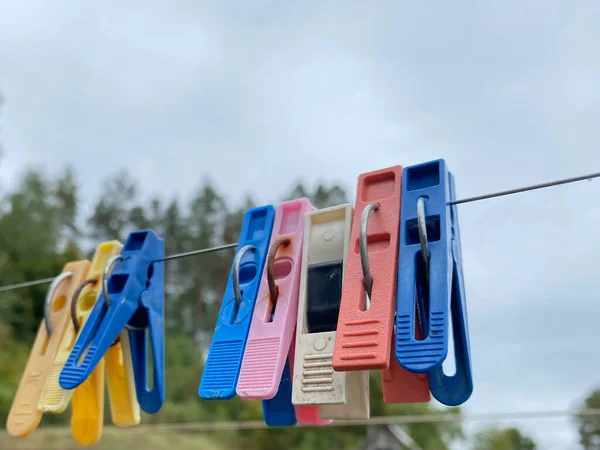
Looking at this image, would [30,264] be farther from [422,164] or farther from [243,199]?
[422,164]

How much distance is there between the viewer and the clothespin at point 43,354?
0.77 metres

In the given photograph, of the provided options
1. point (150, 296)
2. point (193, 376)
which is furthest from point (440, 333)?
point (193, 376)

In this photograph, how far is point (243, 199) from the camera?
5359 mm

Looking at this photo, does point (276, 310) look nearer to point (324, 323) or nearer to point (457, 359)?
point (324, 323)

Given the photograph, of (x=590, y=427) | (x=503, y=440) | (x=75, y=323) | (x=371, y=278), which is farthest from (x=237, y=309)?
(x=503, y=440)

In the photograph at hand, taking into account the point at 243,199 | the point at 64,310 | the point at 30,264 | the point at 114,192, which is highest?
the point at 114,192

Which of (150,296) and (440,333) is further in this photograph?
(150,296)

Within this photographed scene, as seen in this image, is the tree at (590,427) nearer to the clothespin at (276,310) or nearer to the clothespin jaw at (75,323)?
the clothespin at (276,310)

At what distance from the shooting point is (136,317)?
2.72 ft

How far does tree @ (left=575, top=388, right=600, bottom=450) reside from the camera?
4.02ft

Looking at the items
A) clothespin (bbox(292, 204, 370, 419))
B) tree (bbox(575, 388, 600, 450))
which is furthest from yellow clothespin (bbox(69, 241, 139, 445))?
tree (bbox(575, 388, 600, 450))

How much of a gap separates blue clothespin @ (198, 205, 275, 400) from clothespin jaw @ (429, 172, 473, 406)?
0.72 feet

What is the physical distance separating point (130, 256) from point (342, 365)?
1.49 ft

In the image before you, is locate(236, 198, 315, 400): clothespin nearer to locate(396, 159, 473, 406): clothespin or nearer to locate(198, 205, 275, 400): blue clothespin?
locate(198, 205, 275, 400): blue clothespin
